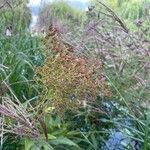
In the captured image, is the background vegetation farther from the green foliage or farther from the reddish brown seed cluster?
the green foliage

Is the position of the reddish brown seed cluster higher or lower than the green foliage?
lower

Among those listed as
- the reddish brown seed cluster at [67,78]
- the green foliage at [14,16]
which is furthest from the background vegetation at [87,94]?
the green foliage at [14,16]

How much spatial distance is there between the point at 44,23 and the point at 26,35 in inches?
97.8

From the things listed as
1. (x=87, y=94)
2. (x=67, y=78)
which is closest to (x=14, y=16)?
(x=87, y=94)

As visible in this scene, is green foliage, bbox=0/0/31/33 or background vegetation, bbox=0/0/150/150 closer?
background vegetation, bbox=0/0/150/150

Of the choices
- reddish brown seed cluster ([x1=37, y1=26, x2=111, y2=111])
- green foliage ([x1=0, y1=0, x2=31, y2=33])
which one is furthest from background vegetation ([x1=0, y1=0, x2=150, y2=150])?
green foliage ([x1=0, y1=0, x2=31, y2=33])

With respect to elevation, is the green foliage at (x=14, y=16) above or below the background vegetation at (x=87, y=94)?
above

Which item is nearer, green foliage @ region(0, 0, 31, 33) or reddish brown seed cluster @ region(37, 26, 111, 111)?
reddish brown seed cluster @ region(37, 26, 111, 111)

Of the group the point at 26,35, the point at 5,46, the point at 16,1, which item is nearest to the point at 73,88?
the point at 5,46

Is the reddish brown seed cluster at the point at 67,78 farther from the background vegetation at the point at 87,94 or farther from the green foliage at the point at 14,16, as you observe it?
the green foliage at the point at 14,16

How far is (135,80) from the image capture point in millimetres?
2623

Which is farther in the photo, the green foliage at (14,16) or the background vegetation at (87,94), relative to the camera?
the green foliage at (14,16)

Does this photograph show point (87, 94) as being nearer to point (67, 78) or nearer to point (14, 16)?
point (67, 78)

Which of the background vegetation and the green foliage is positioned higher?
the green foliage
